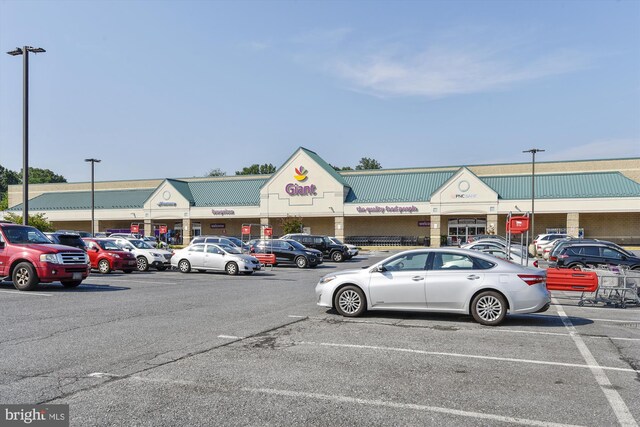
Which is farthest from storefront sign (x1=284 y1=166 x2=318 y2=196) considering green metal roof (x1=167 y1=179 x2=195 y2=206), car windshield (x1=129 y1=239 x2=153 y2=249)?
car windshield (x1=129 y1=239 x2=153 y2=249)

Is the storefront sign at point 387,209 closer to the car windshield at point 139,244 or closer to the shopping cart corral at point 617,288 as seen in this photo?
the car windshield at point 139,244

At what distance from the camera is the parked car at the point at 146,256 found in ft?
80.1

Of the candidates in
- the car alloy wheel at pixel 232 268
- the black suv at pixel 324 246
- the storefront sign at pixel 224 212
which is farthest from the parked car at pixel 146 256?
the storefront sign at pixel 224 212

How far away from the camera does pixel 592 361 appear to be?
7469mm

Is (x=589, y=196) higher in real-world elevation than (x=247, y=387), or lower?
higher

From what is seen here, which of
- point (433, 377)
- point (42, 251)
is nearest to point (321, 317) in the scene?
point (433, 377)

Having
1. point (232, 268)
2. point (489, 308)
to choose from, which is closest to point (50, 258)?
point (232, 268)

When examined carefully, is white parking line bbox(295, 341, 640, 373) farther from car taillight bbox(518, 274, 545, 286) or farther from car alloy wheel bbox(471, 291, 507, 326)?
car taillight bbox(518, 274, 545, 286)

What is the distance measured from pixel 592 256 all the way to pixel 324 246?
16572mm

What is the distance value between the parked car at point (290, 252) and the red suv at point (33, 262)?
44.9 ft

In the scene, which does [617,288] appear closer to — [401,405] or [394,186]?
[401,405]

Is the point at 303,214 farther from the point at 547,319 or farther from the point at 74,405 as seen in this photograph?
the point at 74,405

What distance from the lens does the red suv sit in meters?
14.8

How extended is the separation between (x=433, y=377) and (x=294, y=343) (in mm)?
2593
